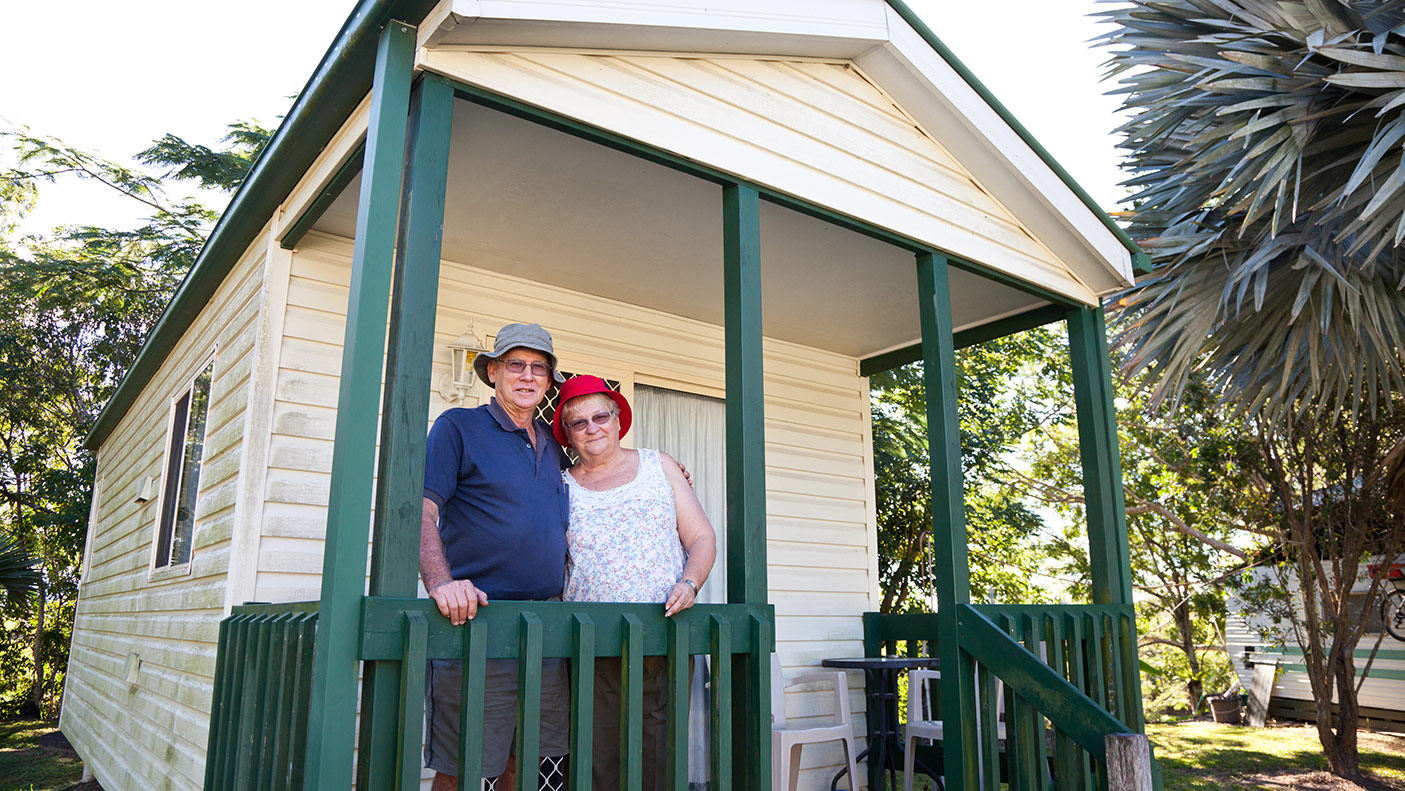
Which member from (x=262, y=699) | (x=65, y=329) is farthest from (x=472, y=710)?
(x=65, y=329)

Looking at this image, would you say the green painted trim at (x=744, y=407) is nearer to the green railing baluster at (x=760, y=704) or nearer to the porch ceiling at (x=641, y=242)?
the green railing baluster at (x=760, y=704)

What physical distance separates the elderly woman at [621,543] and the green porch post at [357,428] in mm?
660

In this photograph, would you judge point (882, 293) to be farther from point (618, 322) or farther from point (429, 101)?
point (429, 101)

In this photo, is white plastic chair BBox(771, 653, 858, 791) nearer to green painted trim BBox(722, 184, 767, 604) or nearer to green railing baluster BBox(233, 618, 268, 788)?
green painted trim BBox(722, 184, 767, 604)

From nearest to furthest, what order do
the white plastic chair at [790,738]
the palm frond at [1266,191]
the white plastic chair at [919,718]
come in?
the white plastic chair at [790,738]
the white plastic chair at [919,718]
the palm frond at [1266,191]

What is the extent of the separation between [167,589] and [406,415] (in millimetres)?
3200

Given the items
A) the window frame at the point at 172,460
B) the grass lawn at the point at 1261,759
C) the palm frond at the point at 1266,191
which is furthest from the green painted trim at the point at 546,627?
the grass lawn at the point at 1261,759

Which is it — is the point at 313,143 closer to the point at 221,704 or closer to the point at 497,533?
the point at 497,533

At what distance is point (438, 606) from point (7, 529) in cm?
1547

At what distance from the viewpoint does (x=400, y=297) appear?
233 centimetres

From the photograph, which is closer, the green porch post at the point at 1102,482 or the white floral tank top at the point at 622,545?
the white floral tank top at the point at 622,545

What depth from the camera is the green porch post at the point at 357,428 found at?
2.05 metres

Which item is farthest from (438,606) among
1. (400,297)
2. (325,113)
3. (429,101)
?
(325,113)

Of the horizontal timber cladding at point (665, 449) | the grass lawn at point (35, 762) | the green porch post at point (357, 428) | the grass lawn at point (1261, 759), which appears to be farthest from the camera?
the grass lawn at point (1261, 759)
